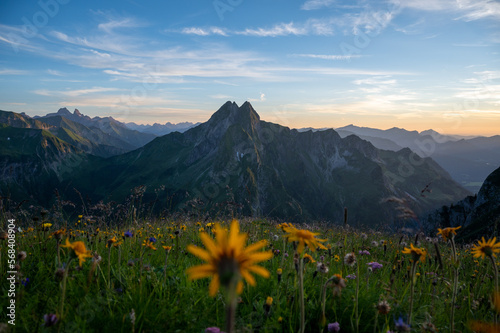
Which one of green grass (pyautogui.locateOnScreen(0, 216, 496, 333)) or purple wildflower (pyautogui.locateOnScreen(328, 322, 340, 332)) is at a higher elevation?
purple wildflower (pyautogui.locateOnScreen(328, 322, 340, 332))

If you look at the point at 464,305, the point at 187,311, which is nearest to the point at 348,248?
the point at 464,305

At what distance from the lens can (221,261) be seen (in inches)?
40.6

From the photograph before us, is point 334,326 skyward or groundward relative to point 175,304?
skyward

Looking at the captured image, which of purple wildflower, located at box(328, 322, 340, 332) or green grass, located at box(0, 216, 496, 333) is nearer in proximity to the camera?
purple wildflower, located at box(328, 322, 340, 332)

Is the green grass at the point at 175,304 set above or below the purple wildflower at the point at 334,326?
below

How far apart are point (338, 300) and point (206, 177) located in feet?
632

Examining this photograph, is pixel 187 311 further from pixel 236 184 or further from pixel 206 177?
pixel 206 177

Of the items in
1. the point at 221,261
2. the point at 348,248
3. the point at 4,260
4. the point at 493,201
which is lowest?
the point at 493,201

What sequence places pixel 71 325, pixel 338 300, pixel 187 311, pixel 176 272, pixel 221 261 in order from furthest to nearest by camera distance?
pixel 176 272, pixel 338 300, pixel 187 311, pixel 71 325, pixel 221 261

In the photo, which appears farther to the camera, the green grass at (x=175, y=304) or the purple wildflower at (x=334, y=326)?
the green grass at (x=175, y=304)

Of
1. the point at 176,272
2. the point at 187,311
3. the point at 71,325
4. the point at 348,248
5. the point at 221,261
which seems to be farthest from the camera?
the point at 348,248

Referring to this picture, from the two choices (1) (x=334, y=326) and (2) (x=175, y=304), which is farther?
(2) (x=175, y=304)

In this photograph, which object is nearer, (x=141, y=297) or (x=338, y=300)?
(x=141, y=297)

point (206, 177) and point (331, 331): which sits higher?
point (331, 331)
